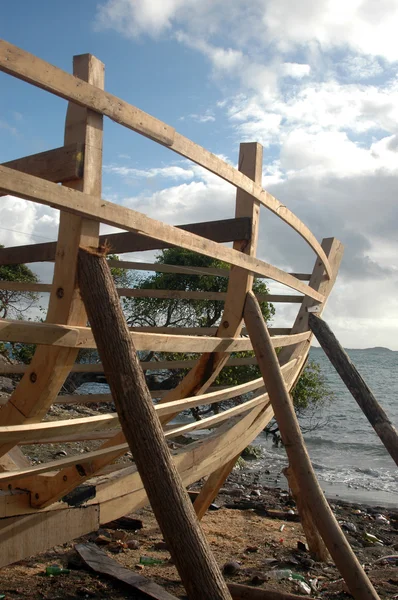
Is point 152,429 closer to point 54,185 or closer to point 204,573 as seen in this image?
point 204,573

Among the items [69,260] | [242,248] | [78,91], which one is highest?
[78,91]

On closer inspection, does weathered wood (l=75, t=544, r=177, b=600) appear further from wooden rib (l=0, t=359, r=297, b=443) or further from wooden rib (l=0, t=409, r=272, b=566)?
wooden rib (l=0, t=359, r=297, b=443)

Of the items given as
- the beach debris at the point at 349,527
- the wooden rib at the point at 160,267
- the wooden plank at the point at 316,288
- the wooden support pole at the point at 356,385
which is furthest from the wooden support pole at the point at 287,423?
the beach debris at the point at 349,527

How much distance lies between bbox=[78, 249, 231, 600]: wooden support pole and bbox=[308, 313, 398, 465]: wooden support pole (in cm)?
307

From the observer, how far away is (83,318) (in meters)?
2.98

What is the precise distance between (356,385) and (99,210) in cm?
364

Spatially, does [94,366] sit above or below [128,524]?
above

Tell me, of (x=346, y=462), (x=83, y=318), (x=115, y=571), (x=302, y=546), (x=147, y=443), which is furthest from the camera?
(x=346, y=462)

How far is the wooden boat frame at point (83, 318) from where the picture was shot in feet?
9.05

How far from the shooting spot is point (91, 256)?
286 cm

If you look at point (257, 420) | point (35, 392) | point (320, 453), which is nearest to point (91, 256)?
point (35, 392)

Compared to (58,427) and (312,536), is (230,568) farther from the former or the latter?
(58,427)

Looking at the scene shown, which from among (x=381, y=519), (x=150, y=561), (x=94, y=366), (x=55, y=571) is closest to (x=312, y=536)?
(x=150, y=561)

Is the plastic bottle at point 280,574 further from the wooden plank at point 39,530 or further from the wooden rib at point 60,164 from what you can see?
the wooden rib at point 60,164
